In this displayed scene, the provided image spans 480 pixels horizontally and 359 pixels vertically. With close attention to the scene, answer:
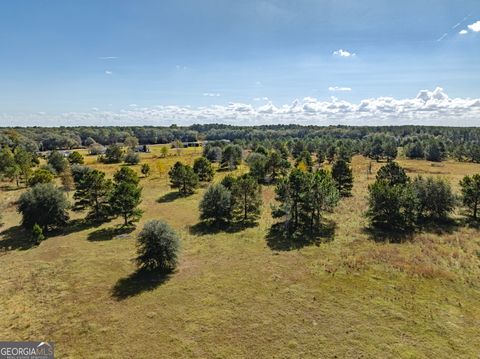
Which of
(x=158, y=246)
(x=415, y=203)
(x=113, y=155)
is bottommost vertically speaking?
(x=158, y=246)

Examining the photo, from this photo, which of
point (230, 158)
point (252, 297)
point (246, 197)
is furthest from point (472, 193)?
point (230, 158)

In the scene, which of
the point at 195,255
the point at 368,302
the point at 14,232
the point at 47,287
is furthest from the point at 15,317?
the point at 368,302

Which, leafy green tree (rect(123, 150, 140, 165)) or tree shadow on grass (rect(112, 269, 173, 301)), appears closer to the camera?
tree shadow on grass (rect(112, 269, 173, 301))

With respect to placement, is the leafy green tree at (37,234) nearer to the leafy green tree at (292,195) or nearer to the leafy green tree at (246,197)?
the leafy green tree at (246,197)

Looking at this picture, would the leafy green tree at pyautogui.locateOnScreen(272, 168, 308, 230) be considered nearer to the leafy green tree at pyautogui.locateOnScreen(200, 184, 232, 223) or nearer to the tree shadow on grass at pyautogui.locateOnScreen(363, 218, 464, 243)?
the leafy green tree at pyautogui.locateOnScreen(200, 184, 232, 223)

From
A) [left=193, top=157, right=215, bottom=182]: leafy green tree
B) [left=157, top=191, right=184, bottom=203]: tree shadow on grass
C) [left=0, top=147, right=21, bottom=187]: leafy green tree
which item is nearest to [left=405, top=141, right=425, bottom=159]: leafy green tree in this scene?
[left=193, top=157, right=215, bottom=182]: leafy green tree

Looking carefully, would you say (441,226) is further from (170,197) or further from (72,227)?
(72,227)

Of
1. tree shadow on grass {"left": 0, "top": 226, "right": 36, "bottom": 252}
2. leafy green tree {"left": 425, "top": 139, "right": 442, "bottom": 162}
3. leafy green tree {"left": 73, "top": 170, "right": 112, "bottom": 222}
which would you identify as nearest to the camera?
tree shadow on grass {"left": 0, "top": 226, "right": 36, "bottom": 252}
